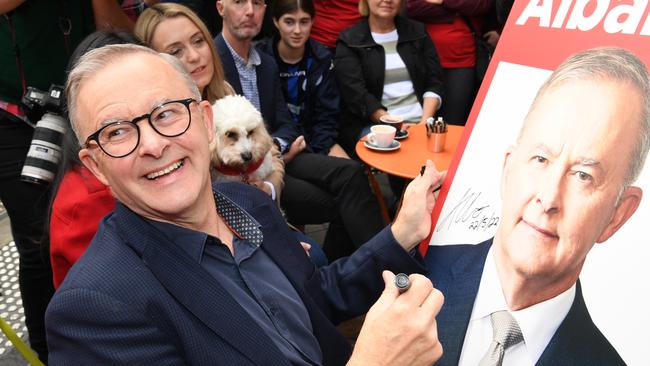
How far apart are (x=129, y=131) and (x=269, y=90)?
2.04m

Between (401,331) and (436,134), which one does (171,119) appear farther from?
(436,134)

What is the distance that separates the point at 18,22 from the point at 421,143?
2.00m

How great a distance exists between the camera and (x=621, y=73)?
0.91 m

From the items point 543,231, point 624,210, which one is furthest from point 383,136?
point 624,210

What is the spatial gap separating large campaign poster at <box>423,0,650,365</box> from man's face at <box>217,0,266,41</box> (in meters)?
1.98

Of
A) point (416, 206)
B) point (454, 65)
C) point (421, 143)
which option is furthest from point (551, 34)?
point (454, 65)

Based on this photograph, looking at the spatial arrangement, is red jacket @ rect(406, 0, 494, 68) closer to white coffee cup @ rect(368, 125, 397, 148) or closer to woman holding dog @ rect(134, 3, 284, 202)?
white coffee cup @ rect(368, 125, 397, 148)

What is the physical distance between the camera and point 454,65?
3.98 m

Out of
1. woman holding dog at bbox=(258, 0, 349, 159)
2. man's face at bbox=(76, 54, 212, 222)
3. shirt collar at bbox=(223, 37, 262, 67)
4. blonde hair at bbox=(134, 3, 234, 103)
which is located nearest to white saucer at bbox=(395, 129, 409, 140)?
woman holding dog at bbox=(258, 0, 349, 159)

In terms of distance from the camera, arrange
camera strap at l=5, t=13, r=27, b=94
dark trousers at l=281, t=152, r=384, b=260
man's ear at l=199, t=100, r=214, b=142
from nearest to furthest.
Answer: man's ear at l=199, t=100, r=214, b=142
camera strap at l=5, t=13, r=27, b=94
dark trousers at l=281, t=152, r=384, b=260

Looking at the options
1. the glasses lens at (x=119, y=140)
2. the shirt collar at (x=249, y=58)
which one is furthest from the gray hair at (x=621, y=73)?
the shirt collar at (x=249, y=58)

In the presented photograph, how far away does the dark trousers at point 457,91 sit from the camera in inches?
157

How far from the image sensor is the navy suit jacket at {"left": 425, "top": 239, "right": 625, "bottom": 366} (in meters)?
0.90

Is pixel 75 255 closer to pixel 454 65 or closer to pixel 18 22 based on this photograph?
pixel 18 22
